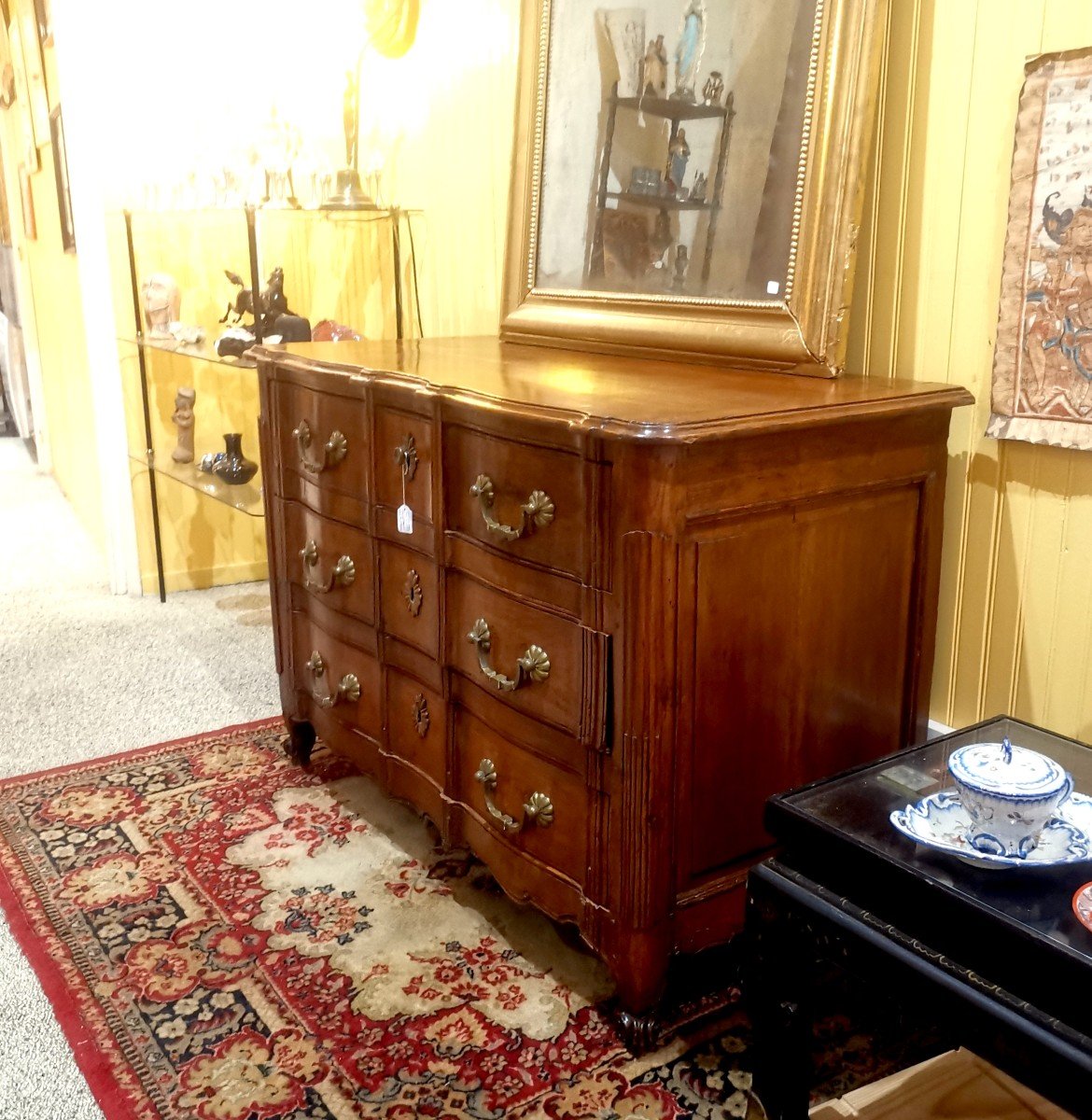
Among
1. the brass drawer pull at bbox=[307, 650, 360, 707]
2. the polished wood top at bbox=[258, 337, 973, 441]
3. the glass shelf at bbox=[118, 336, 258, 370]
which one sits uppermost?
the polished wood top at bbox=[258, 337, 973, 441]

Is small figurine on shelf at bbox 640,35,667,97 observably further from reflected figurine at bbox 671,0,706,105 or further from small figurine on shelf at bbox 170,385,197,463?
small figurine on shelf at bbox 170,385,197,463

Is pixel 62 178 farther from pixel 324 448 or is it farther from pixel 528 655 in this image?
pixel 528 655

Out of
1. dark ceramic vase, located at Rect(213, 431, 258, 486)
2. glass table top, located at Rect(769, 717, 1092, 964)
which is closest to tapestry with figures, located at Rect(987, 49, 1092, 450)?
glass table top, located at Rect(769, 717, 1092, 964)

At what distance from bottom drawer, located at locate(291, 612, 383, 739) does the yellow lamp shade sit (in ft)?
5.37

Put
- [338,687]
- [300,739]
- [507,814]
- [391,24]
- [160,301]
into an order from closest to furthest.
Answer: [507,814] < [338,687] < [300,739] < [391,24] < [160,301]

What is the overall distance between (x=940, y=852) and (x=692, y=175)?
127cm

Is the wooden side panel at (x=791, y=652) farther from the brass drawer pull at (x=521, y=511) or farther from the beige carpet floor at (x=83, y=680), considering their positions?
the beige carpet floor at (x=83, y=680)

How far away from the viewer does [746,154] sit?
179cm

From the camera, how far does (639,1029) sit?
1.54 meters

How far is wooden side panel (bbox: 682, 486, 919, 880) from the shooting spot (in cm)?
146

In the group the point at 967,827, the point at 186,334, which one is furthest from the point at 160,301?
the point at 967,827

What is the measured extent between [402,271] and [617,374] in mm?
1610

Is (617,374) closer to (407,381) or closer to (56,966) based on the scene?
(407,381)

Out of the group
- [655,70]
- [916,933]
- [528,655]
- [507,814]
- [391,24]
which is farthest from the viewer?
[391,24]
